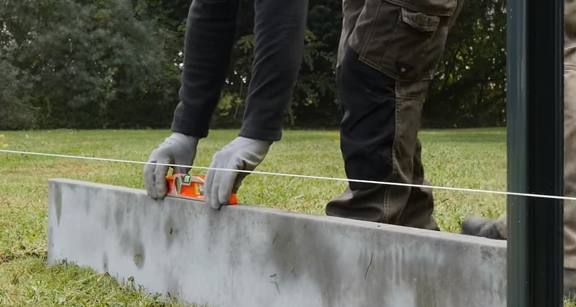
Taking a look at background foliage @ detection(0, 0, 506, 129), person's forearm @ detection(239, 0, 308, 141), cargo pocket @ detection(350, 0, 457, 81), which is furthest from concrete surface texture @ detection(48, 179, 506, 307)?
background foliage @ detection(0, 0, 506, 129)

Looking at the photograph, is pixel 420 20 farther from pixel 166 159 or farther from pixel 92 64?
pixel 92 64

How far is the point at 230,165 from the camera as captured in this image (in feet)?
3.64

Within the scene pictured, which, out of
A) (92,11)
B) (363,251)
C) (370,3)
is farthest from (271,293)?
(92,11)

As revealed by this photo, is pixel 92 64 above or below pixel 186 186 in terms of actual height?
above

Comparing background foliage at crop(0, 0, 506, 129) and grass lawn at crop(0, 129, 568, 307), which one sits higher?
background foliage at crop(0, 0, 506, 129)

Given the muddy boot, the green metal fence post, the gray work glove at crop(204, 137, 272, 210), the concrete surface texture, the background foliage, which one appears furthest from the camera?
the background foliage

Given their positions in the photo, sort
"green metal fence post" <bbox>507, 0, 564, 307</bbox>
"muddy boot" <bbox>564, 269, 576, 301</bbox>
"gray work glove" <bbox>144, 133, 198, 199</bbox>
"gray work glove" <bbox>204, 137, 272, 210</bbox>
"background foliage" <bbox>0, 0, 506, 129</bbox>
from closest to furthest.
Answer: "green metal fence post" <bbox>507, 0, 564, 307</bbox>
"muddy boot" <bbox>564, 269, 576, 301</bbox>
"gray work glove" <bbox>204, 137, 272, 210</bbox>
"gray work glove" <bbox>144, 133, 198, 199</bbox>
"background foliage" <bbox>0, 0, 506, 129</bbox>

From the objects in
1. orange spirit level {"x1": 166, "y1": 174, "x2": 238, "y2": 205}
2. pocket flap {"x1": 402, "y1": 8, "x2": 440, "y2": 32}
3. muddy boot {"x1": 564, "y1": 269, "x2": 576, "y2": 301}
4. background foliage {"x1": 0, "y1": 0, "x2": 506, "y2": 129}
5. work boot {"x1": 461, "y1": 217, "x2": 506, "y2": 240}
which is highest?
background foliage {"x1": 0, "y1": 0, "x2": 506, "y2": 129}

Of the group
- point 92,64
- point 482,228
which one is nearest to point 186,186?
point 482,228

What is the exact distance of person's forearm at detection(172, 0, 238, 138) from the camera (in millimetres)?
1237

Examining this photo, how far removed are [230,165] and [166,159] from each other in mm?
176

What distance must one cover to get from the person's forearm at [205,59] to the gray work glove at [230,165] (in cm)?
13

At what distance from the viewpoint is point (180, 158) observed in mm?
1260

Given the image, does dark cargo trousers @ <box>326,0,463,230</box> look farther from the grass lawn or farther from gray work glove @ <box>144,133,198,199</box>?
gray work glove @ <box>144,133,198,199</box>
